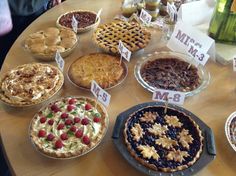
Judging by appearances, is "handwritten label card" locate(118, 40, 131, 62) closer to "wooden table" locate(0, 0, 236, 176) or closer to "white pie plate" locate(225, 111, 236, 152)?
"wooden table" locate(0, 0, 236, 176)

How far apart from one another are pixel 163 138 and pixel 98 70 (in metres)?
0.45

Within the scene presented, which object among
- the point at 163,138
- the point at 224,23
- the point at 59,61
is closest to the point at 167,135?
the point at 163,138

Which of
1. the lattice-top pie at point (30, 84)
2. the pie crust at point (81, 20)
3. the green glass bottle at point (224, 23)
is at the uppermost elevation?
the green glass bottle at point (224, 23)

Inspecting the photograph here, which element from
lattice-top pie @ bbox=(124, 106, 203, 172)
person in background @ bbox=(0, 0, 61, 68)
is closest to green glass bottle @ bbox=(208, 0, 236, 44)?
lattice-top pie @ bbox=(124, 106, 203, 172)

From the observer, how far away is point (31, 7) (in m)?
1.58

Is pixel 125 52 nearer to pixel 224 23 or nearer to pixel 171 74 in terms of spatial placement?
pixel 171 74

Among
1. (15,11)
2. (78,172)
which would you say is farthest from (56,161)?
(15,11)

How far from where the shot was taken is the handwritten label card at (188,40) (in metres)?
1.22

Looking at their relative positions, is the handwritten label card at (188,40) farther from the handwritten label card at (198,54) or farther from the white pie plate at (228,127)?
the white pie plate at (228,127)

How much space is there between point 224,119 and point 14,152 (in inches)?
28.9

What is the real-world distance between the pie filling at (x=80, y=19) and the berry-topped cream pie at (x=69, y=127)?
57 cm

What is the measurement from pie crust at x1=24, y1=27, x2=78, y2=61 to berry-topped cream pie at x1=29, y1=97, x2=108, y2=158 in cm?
32

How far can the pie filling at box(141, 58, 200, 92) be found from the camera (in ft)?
3.77

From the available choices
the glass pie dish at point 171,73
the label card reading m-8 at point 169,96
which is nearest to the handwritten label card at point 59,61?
the glass pie dish at point 171,73
